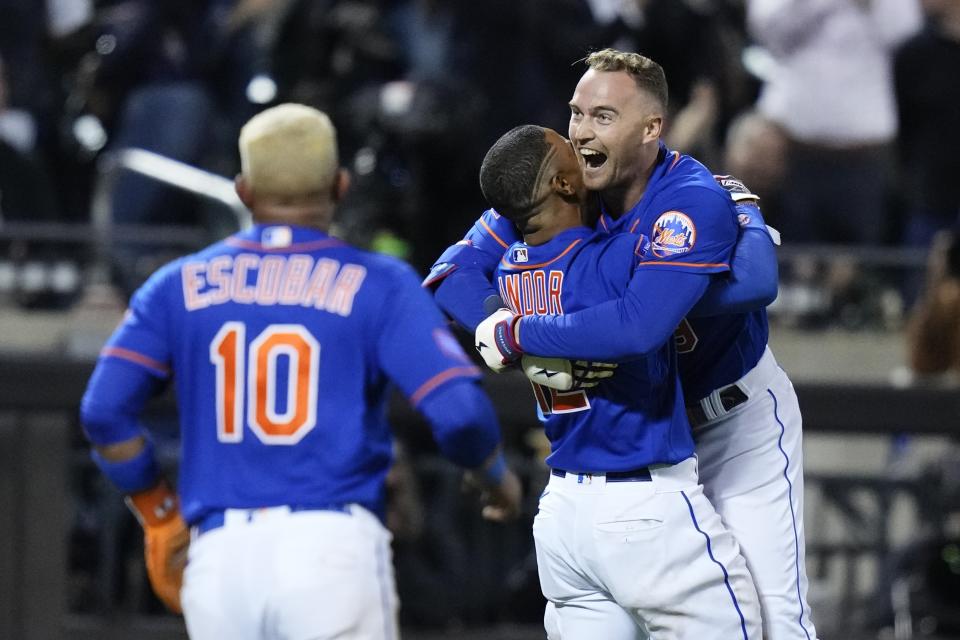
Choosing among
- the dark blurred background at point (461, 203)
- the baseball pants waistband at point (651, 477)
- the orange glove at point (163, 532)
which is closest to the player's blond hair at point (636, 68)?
the baseball pants waistband at point (651, 477)

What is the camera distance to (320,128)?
154 inches

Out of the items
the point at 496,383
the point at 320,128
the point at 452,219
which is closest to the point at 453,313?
the point at 320,128

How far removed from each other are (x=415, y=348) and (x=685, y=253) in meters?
0.68

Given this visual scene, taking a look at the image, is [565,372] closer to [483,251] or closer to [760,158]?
[483,251]

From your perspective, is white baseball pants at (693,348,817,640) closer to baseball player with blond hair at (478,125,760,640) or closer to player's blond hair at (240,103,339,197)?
baseball player with blond hair at (478,125,760,640)

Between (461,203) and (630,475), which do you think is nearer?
(630,475)

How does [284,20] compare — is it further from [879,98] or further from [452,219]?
[879,98]

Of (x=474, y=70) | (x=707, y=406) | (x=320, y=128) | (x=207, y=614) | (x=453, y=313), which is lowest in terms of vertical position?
(x=207, y=614)

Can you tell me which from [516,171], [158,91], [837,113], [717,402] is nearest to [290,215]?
[516,171]

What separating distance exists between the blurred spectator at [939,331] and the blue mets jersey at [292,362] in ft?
13.3

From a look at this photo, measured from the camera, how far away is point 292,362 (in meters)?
3.77

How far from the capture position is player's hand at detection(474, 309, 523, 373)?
3.70 meters

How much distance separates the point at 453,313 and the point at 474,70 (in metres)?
4.79

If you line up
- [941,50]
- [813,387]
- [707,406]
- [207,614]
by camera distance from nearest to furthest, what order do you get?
[207,614]
[707,406]
[813,387]
[941,50]
